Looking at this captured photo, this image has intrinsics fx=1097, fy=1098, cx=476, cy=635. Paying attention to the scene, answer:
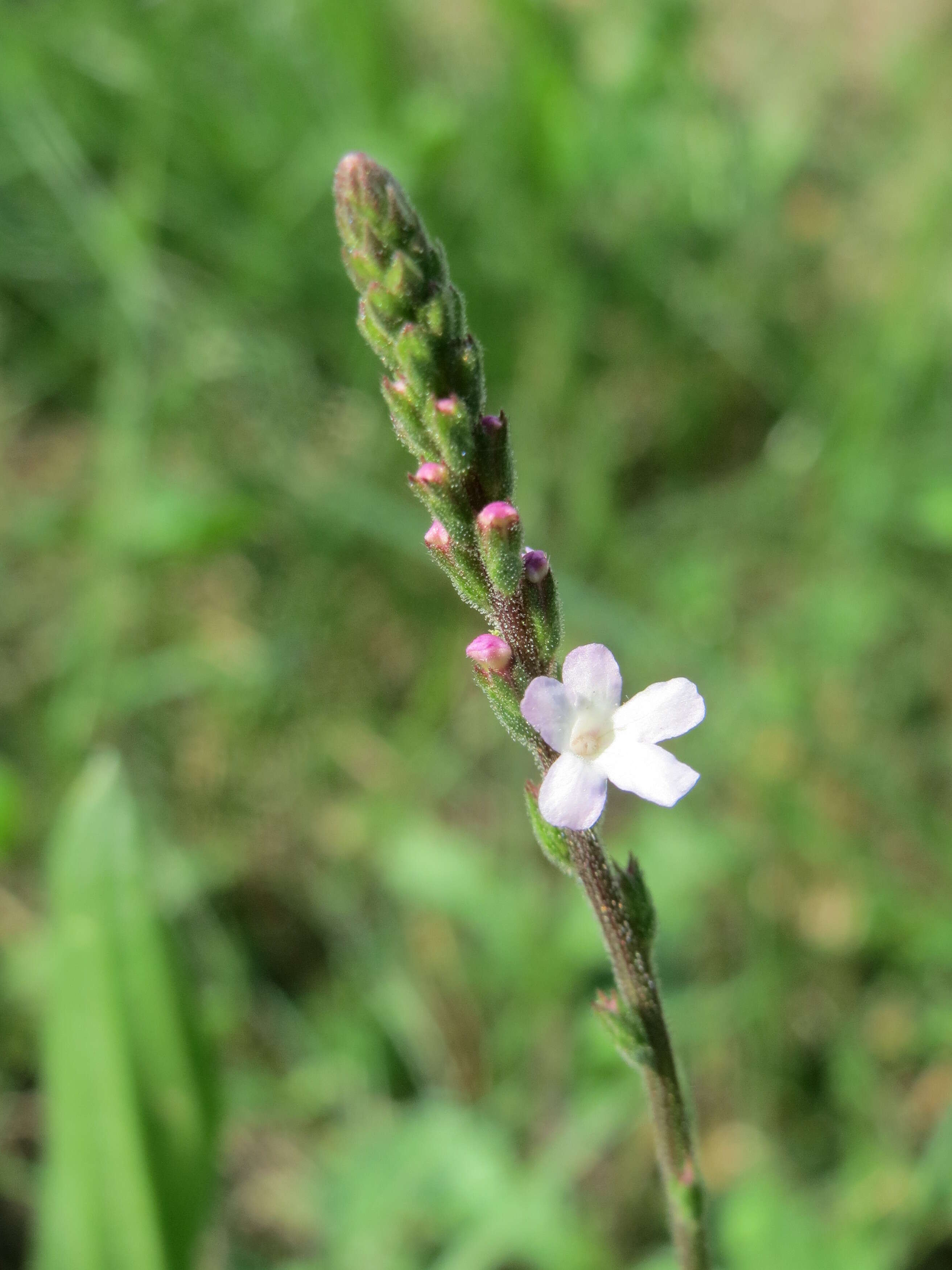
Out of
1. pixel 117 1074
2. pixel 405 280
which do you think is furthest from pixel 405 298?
pixel 117 1074

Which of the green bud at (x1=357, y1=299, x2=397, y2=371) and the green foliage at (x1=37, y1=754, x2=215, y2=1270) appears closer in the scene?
the green bud at (x1=357, y1=299, x2=397, y2=371)

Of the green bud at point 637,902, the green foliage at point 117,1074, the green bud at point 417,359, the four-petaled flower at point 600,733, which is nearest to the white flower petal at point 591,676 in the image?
the four-petaled flower at point 600,733

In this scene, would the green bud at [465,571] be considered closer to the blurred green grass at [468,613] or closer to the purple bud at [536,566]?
the purple bud at [536,566]

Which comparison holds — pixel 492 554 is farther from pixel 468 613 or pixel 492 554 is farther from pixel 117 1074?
pixel 468 613

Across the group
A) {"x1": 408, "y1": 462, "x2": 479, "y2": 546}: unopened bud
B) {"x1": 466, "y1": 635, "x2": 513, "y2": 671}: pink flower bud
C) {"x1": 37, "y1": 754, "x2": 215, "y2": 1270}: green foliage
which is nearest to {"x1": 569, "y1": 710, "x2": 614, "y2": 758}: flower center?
{"x1": 466, "y1": 635, "x2": 513, "y2": 671}: pink flower bud

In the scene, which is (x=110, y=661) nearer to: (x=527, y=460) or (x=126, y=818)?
(x=126, y=818)

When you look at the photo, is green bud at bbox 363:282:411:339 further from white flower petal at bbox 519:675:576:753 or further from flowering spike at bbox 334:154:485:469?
white flower petal at bbox 519:675:576:753

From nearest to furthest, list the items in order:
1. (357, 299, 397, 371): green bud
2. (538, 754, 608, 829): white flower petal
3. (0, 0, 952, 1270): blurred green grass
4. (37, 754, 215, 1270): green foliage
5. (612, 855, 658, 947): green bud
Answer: (538, 754, 608, 829): white flower petal < (357, 299, 397, 371): green bud < (612, 855, 658, 947): green bud < (37, 754, 215, 1270): green foliage < (0, 0, 952, 1270): blurred green grass
